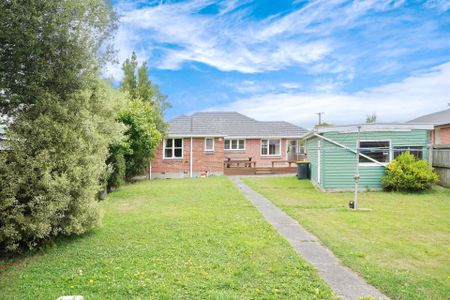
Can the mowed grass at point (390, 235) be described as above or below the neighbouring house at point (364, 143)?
below

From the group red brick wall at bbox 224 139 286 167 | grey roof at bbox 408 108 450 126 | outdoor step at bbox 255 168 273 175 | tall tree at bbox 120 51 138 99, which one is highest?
tall tree at bbox 120 51 138 99

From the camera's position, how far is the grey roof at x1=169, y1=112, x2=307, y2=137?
24047mm

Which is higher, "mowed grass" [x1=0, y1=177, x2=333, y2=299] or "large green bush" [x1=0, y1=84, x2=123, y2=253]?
"large green bush" [x1=0, y1=84, x2=123, y2=253]

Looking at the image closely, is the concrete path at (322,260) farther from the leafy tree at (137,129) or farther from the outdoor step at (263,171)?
the outdoor step at (263,171)

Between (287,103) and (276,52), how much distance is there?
59.7 feet

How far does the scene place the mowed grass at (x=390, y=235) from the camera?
14.6 feet

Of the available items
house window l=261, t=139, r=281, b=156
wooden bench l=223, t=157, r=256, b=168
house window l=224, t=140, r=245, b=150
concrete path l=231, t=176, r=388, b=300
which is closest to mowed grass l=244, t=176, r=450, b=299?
concrete path l=231, t=176, r=388, b=300

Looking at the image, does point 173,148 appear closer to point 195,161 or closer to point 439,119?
point 195,161

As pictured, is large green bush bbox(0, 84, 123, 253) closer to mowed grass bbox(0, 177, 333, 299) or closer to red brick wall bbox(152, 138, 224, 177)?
mowed grass bbox(0, 177, 333, 299)

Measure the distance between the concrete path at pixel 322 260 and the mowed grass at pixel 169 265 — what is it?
22cm

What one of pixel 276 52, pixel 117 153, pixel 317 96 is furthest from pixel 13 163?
pixel 317 96

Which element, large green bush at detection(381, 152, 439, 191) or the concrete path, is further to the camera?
large green bush at detection(381, 152, 439, 191)

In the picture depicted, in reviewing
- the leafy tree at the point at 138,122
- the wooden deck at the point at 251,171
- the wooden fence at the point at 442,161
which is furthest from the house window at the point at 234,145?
the wooden fence at the point at 442,161

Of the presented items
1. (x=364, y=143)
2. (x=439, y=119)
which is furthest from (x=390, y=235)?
(x=439, y=119)
